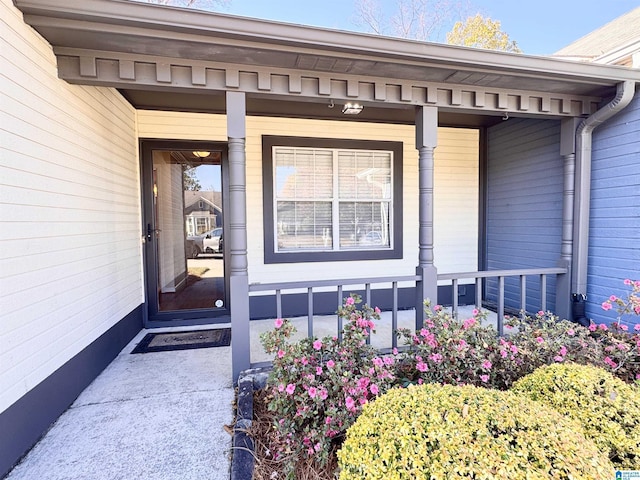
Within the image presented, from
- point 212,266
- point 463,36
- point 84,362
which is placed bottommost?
point 84,362

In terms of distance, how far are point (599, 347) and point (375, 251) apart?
257 centimetres

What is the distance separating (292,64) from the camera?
8.46 ft

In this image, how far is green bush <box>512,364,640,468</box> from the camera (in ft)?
4.75

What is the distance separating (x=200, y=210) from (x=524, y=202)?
165 inches

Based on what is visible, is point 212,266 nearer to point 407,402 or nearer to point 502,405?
point 407,402

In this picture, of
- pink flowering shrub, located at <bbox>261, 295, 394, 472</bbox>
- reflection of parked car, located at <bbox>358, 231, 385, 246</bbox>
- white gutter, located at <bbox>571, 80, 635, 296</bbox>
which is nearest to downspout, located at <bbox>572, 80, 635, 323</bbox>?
white gutter, located at <bbox>571, 80, 635, 296</bbox>

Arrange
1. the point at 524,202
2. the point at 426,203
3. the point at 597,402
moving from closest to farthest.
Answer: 1. the point at 597,402
2. the point at 426,203
3. the point at 524,202

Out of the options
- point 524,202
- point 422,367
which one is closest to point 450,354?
point 422,367

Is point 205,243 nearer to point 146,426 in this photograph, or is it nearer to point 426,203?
point 146,426

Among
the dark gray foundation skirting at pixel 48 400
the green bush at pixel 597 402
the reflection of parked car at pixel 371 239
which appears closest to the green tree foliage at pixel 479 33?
the reflection of parked car at pixel 371 239

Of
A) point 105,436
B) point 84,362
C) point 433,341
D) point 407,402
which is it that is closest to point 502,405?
point 407,402

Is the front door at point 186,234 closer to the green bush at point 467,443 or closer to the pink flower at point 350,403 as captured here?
the pink flower at point 350,403

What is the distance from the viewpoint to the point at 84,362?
2562 mm

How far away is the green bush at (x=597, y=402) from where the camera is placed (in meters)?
1.45
